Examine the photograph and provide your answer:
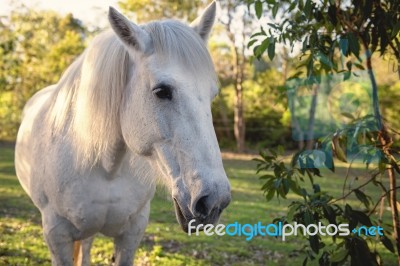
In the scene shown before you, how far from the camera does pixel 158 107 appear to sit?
1.71m

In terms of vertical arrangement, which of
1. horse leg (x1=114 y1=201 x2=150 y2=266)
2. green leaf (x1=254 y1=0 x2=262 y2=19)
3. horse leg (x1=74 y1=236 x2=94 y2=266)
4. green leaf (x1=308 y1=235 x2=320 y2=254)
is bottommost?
horse leg (x1=74 y1=236 x2=94 y2=266)

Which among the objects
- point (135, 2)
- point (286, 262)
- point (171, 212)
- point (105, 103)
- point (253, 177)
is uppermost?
point (135, 2)

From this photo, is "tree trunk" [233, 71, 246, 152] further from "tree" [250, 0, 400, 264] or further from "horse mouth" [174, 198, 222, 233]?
"horse mouth" [174, 198, 222, 233]

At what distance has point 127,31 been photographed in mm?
1787

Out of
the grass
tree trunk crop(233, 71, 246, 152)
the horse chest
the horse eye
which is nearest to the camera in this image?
the horse eye

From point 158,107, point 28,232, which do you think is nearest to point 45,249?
point 28,232

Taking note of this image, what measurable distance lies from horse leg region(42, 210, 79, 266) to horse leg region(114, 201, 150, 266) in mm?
351

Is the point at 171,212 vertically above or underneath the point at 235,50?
underneath

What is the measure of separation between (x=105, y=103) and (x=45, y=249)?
11.5 ft

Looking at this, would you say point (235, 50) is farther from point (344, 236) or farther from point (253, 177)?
point (344, 236)

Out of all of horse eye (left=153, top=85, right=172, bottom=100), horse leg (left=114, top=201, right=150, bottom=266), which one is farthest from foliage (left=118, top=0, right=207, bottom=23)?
horse eye (left=153, top=85, right=172, bottom=100)

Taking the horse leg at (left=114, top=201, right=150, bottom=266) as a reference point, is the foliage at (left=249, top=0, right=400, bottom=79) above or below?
above

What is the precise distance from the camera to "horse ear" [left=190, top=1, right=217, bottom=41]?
207 centimetres

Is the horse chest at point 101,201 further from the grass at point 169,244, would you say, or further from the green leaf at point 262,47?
the green leaf at point 262,47
